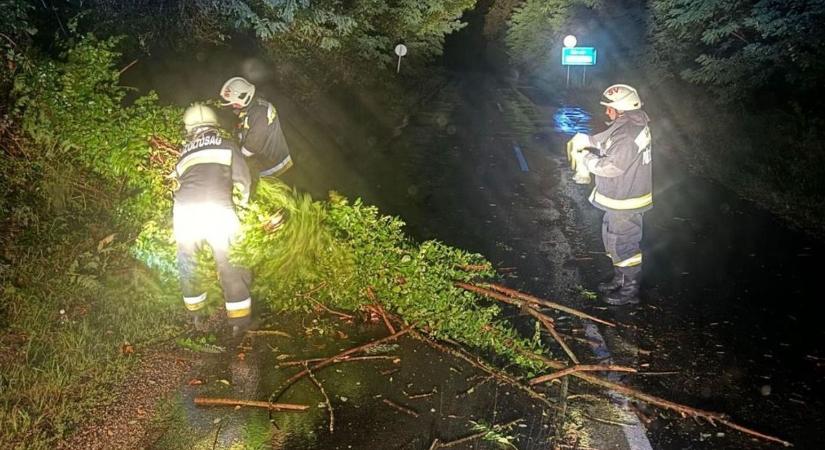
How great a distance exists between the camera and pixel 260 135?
7.14 m

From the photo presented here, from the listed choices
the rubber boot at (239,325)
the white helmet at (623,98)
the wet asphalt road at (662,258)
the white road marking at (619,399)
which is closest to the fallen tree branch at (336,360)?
the rubber boot at (239,325)

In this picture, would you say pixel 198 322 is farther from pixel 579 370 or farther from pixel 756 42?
pixel 756 42

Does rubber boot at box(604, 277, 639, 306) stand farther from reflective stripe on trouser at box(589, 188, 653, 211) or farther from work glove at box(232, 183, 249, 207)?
work glove at box(232, 183, 249, 207)

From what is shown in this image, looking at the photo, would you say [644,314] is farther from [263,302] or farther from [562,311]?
[263,302]

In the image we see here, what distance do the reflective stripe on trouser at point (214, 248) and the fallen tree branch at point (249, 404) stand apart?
1.13 m

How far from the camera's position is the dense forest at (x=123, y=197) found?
16.1ft

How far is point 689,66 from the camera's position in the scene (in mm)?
18312

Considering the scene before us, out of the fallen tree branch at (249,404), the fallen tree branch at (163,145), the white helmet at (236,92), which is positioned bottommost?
the fallen tree branch at (249,404)

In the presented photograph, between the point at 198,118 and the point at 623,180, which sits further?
the point at 623,180

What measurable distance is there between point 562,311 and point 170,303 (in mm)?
3625

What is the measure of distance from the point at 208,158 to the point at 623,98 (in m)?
3.81

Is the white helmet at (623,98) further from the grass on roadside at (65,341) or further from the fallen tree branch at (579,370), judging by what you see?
the grass on roadside at (65,341)

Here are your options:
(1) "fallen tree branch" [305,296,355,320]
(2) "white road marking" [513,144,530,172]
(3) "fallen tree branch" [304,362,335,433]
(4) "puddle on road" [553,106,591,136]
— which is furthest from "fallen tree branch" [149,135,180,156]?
(4) "puddle on road" [553,106,591,136]

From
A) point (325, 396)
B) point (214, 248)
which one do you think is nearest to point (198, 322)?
point (214, 248)
